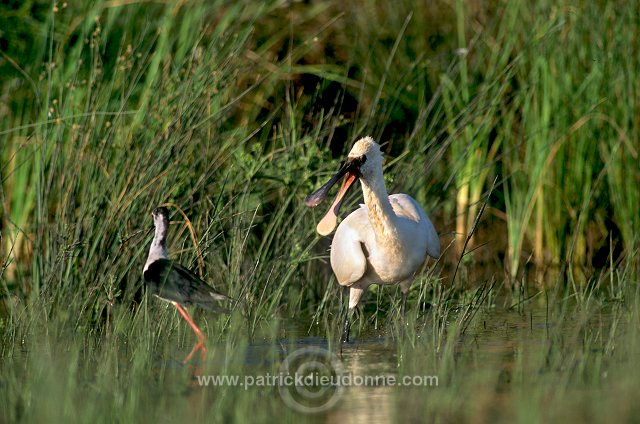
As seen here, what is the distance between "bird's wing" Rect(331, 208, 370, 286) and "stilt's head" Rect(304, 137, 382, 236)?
0.20m

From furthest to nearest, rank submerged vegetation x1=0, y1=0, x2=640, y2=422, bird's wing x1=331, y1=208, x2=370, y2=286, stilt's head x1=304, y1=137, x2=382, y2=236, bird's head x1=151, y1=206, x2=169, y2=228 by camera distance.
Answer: bird's wing x1=331, y1=208, x2=370, y2=286 → stilt's head x1=304, y1=137, x2=382, y2=236 → bird's head x1=151, y1=206, x2=169, y2=228 → submerged vegetation x1=0, y1=0, x2=640, y2=422

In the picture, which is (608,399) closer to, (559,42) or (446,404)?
(446,404)

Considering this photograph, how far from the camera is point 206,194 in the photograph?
7.51 meters

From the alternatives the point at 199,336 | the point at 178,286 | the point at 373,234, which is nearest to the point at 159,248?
the point at 178,286

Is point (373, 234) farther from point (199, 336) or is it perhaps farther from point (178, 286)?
point (178, 286)

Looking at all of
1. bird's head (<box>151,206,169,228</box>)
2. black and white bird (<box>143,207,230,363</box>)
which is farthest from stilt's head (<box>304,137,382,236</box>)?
black and white bird (<box>143,207,230,363</box>)

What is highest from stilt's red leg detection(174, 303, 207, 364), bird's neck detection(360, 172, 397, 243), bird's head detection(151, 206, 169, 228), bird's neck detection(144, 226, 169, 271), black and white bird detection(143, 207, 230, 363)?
bird's neck detection(360, 172, 397, 243)

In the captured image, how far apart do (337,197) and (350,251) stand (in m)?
0.32

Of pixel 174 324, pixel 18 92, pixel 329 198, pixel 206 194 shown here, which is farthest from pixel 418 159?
pixel 18 92

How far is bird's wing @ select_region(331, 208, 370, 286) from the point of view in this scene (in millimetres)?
7121

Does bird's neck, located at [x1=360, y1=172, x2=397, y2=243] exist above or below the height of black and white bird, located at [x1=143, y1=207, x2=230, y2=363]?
above

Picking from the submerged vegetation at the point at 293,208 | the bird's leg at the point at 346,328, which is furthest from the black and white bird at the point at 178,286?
the bird's leg at the point at 346,328

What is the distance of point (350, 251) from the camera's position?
7188mm

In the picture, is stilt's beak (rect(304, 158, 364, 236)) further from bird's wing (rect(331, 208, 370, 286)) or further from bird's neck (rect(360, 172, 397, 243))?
bird's wing (rect(331, 208, 370, 286))
